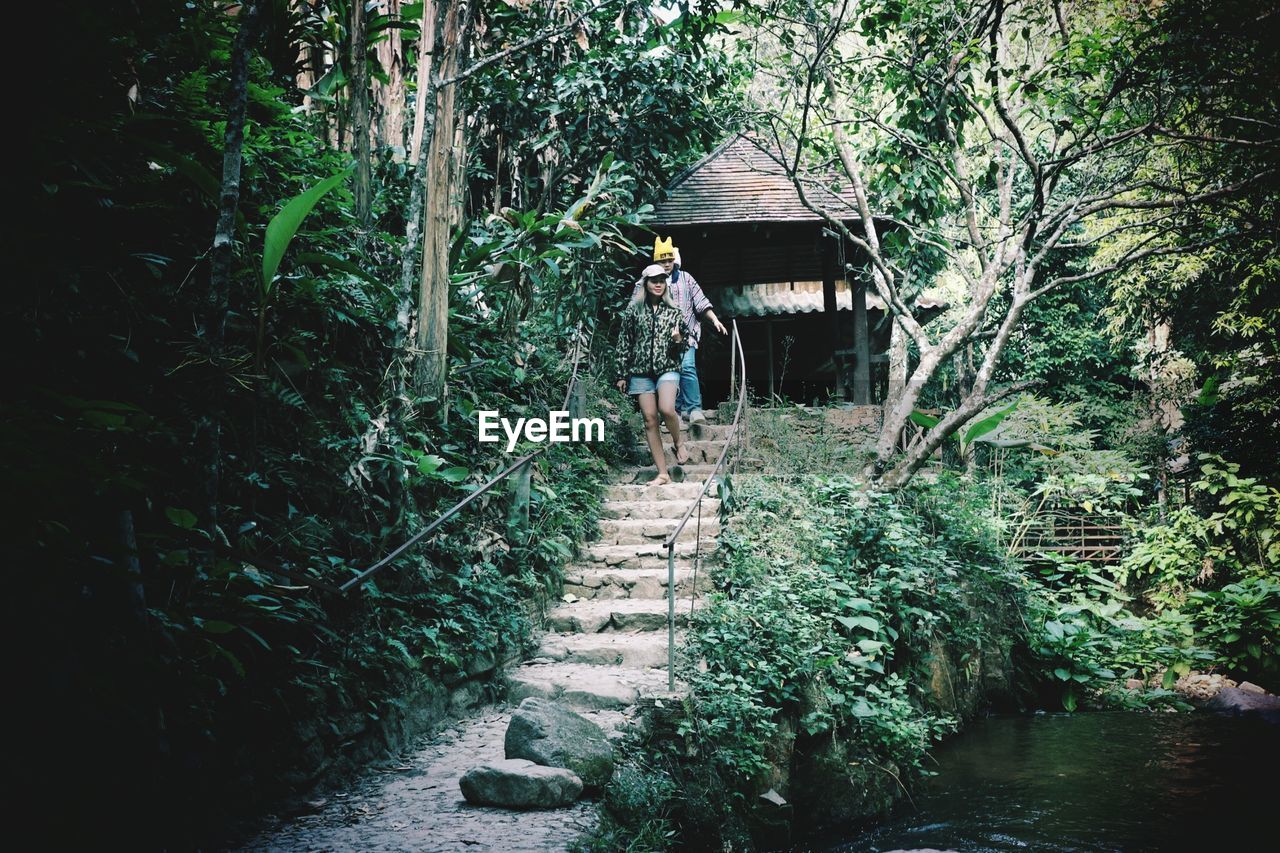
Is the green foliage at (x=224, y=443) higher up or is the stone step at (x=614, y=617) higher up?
the green foliage at (x=224, y=443)

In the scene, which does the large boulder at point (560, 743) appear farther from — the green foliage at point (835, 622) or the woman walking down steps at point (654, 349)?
the woman walking down steps at point (654, 349)

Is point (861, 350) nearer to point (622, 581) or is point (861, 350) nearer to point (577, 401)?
point (577, 401)

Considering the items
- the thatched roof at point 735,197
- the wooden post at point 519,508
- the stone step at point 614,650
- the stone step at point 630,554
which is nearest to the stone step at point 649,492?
the stone step at point 630,554

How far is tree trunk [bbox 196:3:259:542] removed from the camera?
2787 mm

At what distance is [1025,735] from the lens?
23.9 feet

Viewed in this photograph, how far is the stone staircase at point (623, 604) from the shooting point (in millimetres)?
4680

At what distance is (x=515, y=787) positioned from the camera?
346cm

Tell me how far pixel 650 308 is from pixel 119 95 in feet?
15.3

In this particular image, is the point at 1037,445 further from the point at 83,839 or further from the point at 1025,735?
the point at 83,839

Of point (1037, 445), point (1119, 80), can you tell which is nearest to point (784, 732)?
point (1119, 80)

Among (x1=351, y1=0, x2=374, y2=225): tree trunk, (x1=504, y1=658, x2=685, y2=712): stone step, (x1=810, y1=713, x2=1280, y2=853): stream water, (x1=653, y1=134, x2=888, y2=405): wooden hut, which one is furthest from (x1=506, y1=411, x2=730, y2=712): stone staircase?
(x1=653, y1=134, x2=888, y2=405): wooden hut

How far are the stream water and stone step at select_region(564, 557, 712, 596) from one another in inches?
78.3

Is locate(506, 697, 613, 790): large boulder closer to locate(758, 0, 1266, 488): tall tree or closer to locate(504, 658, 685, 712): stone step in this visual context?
locate(504, 658, 685, 712): stone step

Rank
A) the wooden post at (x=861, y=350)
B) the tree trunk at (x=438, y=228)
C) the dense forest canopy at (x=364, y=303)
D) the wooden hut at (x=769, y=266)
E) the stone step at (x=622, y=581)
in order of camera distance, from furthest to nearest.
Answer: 1. the wooden post at (x=861, y=350)
2. the wooden hut at (x=769, y=266)
3. the stone step at (x=622, y=581)
4. the tree trunk at (x=438, y=228)
5. the dense forest canopy at (x=364, y=303)
